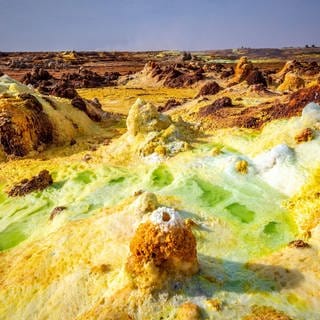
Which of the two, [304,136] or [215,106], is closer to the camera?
[304,136]

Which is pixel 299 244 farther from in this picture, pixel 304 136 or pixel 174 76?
pixel 174 76

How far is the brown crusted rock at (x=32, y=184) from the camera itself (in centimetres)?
1258

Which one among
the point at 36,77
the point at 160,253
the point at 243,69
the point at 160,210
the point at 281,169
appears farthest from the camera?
the point at 36,77

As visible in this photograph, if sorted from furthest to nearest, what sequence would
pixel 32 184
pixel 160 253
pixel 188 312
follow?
pixel 32 184 → pixel 160 253 → pixel 188 312

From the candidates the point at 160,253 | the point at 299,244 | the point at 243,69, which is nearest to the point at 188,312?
the point at 160,253

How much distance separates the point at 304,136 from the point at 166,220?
20.0 ft

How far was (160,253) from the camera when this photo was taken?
684cm

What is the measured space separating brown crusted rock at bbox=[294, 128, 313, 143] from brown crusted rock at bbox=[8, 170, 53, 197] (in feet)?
22.2

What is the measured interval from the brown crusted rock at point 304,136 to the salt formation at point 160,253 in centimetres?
589

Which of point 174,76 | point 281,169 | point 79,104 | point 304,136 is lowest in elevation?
point 174,76

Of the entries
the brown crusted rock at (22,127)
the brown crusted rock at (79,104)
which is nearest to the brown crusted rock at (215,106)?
the brown crusted rock at (79,104)

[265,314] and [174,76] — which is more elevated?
[265,314]

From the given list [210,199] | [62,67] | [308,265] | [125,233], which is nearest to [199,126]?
[210,199]

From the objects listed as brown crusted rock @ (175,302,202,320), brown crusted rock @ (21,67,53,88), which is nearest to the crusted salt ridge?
brown crusted rock @ (175,302,202,320)
